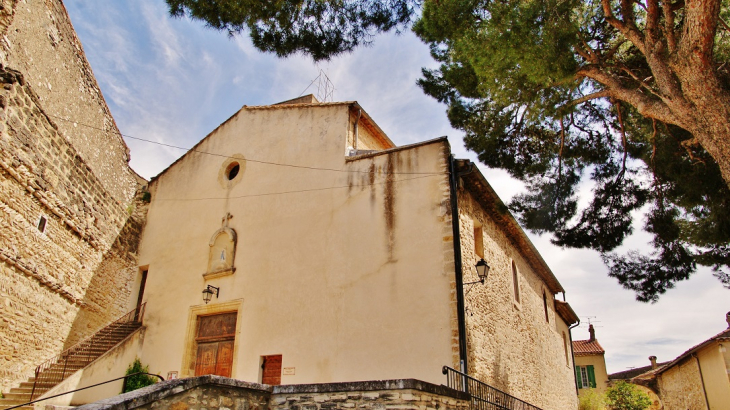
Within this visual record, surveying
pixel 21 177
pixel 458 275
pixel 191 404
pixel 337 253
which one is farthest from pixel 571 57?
pixel 21 177

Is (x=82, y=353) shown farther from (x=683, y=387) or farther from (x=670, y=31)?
(x=683, y=387)

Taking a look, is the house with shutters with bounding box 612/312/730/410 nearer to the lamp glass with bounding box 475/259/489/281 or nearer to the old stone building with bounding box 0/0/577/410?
the old stone building with bounding box 0/0/577/410

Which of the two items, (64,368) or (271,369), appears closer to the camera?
(64,368)

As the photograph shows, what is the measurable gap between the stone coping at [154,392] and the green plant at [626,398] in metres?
20.6

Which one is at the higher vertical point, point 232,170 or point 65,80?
point 65,80

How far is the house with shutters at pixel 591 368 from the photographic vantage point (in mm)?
28142

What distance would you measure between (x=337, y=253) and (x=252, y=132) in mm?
4809

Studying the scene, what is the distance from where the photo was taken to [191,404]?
4684 millimetres

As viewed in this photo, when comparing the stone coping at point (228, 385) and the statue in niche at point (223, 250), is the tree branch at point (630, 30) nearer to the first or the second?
the stone coping at point (228, 385)

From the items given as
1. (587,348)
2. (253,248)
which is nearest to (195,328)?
(253,248)

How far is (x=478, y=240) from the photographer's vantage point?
1088 cm

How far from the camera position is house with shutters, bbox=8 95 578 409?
29.8 feet

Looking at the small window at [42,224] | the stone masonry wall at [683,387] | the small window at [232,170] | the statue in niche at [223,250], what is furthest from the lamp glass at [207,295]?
the stone masonry wall at [683,387]

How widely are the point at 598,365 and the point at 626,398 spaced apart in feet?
28.5
